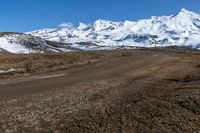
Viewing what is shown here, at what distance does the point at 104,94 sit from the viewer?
30.4 m

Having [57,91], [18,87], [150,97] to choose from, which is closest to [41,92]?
[57,91]

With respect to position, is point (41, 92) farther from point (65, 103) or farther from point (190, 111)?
point (190, 111)

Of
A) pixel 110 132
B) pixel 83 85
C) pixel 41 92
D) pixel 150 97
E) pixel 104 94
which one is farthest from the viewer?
pixel 83 85

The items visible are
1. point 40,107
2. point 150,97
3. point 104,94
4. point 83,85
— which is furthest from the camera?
point 83,85

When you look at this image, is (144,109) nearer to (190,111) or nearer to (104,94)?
(190,111)

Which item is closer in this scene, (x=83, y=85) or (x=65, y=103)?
(x=65, y=103)

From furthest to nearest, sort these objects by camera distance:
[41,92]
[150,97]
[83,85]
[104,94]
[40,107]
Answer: [83,85] → [41,92] → [104,94] → [150,97] → [40,107]

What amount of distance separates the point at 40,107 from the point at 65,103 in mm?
1896

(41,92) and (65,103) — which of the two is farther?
(41,92)

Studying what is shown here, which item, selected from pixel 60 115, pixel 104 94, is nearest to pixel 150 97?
pixel 104 94

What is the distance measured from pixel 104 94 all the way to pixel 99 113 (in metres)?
A: 7.14

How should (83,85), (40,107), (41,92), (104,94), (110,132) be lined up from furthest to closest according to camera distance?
(83,85)
(41,92)
(104,94)
(40,107)
(110,132)

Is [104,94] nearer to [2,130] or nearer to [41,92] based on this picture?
[41,92]

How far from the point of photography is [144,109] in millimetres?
23781
